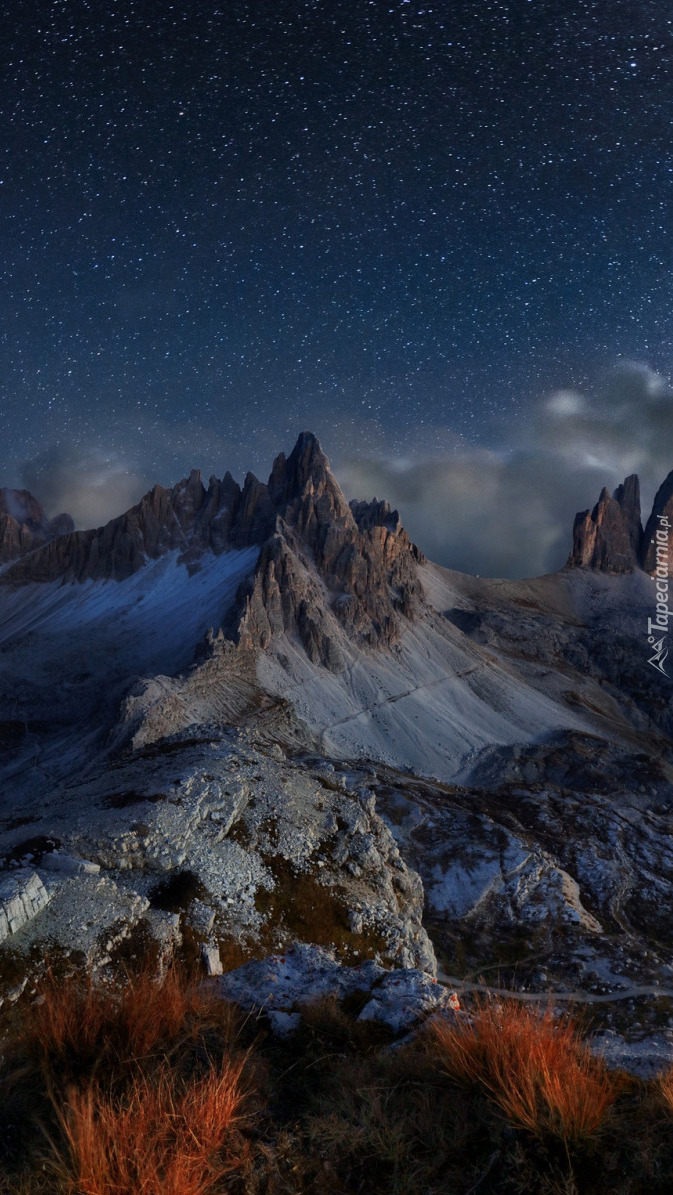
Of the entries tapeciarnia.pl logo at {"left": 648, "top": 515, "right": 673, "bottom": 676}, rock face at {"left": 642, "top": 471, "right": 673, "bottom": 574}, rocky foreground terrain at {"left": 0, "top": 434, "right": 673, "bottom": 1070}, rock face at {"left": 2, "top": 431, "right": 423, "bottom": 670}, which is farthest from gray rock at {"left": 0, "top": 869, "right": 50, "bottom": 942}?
rock face at {"left": 642, "top": 471, "right": 673, "bottom": 574}

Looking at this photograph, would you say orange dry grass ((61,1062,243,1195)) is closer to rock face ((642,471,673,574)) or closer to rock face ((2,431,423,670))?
rock face ((2,431,423,670))

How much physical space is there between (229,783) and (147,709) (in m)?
47.6

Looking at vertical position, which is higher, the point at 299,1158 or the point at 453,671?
the point at 453,671

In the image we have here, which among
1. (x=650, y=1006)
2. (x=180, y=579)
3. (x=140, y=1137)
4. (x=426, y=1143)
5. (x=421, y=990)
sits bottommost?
(x=650, y=1006)

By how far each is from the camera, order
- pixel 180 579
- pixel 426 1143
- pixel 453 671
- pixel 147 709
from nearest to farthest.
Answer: pixel 426 1143, pixel 147 709, pixel 453 671, pixel 180 579

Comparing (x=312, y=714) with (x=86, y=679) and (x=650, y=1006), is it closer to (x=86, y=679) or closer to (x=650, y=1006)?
(x=86, y=679)

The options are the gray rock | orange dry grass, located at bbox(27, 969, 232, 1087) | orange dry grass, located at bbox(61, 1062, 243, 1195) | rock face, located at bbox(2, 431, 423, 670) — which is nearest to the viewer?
orange dry grass, located at bbox(61, 1062, 243, 1195)

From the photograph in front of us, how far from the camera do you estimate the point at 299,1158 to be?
3574 millimetres

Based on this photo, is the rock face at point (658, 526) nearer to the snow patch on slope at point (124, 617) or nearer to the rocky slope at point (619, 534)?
the rocky slope at point (619, 534)

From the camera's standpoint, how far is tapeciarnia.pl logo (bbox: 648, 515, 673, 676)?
131125 mm

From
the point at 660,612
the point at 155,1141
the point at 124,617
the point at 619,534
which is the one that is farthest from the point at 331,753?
the point at 619,534

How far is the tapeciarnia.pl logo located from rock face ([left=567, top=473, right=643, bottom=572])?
7.97 m

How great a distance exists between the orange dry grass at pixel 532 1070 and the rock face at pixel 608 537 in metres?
193

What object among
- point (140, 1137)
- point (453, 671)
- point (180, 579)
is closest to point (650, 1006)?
point (140, 1137)
